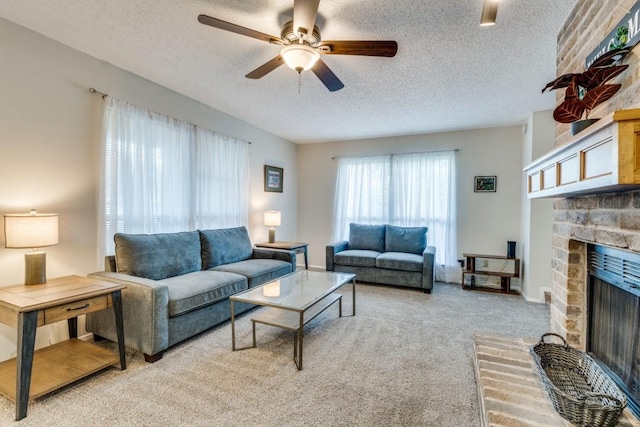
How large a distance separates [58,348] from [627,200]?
11.8ft

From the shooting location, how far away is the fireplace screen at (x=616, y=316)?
4.46 feet

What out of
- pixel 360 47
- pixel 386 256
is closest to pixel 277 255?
pixel 386 256

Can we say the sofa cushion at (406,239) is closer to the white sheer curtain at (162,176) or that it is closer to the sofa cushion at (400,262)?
the sofa cushion at (400,262)

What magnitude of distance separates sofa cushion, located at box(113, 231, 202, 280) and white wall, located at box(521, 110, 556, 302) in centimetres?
407

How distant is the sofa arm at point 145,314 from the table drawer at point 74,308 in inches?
8.9

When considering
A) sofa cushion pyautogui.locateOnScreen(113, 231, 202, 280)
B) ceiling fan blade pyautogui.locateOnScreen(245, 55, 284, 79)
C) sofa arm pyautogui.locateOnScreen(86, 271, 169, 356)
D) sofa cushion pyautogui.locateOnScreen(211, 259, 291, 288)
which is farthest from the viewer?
sofa cushion pyautogui.locateOnScreen(211, 259, 291, 288)

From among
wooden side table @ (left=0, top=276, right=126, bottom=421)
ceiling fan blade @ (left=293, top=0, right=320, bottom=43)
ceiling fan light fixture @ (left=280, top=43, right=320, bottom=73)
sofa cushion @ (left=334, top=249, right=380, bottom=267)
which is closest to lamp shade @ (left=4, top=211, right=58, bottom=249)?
wooden side table @ (left=0, top=276, right=126, bottom=421)

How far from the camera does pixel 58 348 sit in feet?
7.50

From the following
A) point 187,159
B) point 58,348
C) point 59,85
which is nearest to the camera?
point 58,348

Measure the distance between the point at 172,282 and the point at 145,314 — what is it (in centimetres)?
49

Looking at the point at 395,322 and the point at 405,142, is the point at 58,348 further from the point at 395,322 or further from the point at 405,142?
the point at 405,142

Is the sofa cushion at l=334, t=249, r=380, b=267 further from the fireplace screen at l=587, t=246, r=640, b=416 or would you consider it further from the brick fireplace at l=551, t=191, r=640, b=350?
the fireplace screen at l=587, t=246, r=640, b=416

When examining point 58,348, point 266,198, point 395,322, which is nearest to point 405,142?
point 266,198

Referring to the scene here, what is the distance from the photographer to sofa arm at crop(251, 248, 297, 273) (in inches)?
158
